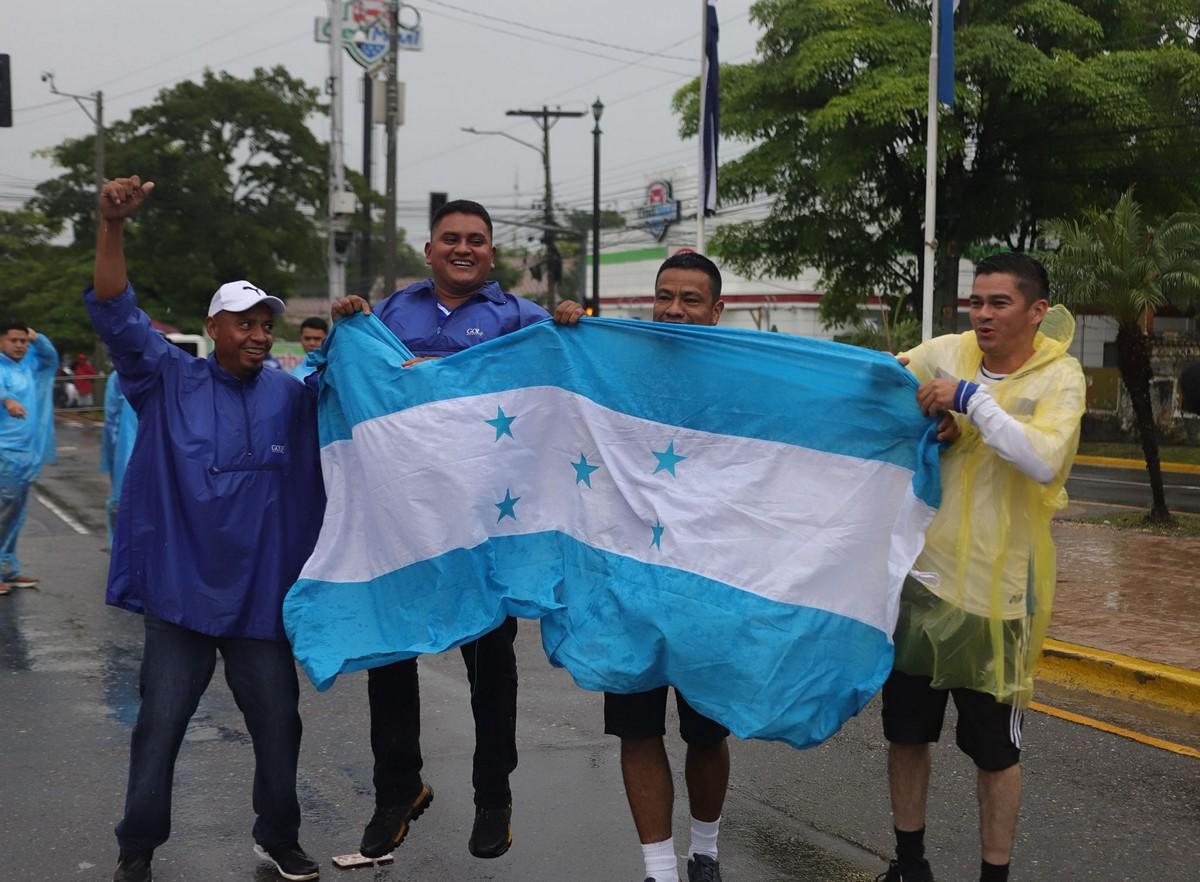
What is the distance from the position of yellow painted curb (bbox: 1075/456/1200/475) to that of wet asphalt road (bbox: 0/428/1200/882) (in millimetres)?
20023

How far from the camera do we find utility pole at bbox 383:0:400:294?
27641 mm

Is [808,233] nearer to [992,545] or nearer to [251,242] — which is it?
[251,242]

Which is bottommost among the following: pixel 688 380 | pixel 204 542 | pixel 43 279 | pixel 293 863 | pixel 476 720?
pixel 293 863

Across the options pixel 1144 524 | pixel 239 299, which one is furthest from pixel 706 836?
pixel 1144 524

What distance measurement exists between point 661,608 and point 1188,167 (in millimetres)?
26462

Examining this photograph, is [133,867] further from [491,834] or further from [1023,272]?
[1023,272]

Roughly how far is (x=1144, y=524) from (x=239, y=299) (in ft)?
41.2

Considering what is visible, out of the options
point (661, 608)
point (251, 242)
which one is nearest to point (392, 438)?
point (661, 608)

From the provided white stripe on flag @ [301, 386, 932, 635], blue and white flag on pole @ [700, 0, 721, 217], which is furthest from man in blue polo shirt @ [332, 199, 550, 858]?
blue and white flag on pole @ [700, 0, 721, 217]

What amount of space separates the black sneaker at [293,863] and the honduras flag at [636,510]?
633mm

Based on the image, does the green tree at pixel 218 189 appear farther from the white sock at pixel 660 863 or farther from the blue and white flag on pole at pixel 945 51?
the white sock at pixel 660 863

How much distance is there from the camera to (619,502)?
4488 mm

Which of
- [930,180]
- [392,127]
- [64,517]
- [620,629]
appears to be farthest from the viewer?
[392,127]

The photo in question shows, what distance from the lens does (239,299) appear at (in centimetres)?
449
